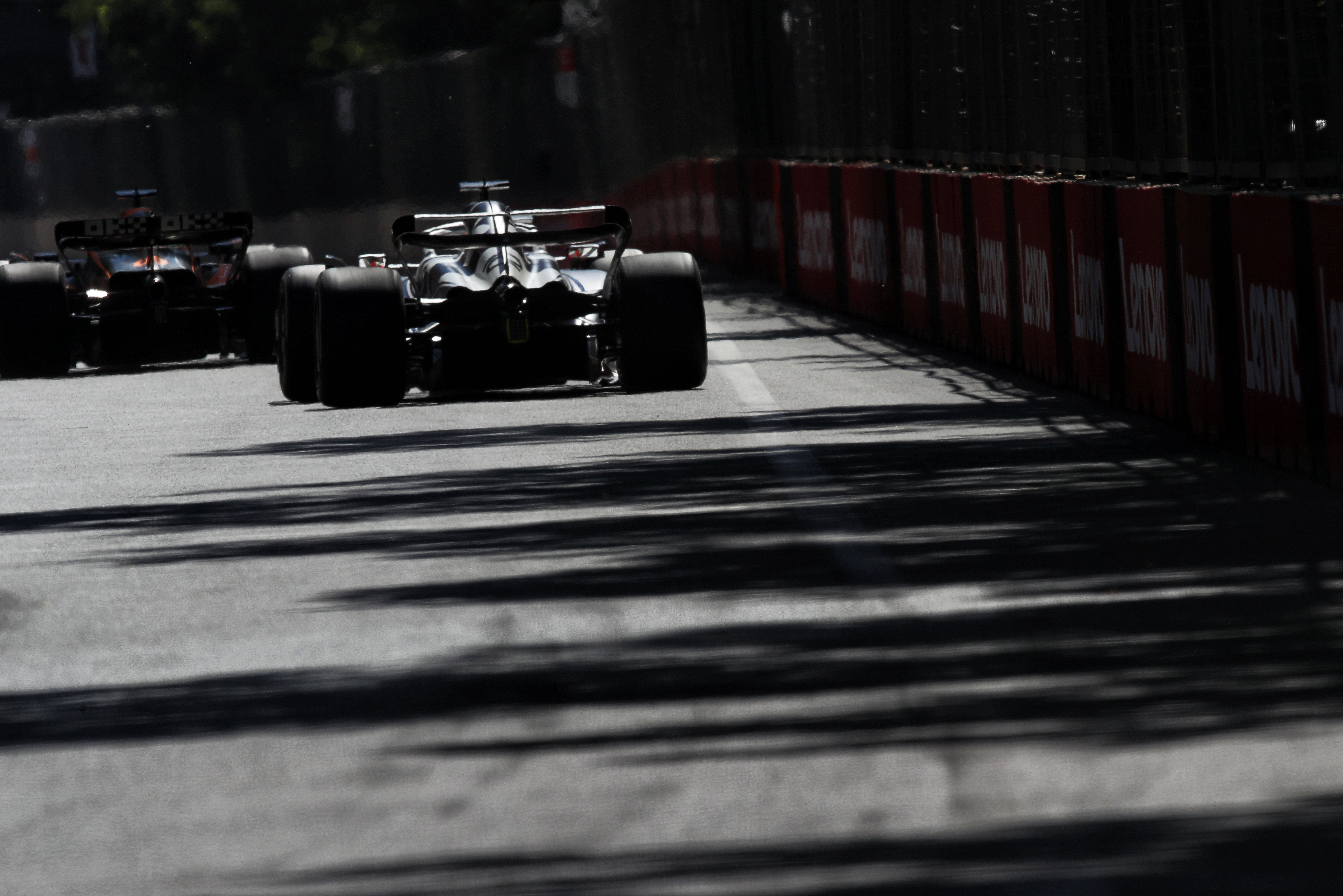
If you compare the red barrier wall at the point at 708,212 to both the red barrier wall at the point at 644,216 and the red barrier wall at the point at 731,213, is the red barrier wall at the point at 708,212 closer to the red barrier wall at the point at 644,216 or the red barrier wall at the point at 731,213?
the red barrier wall at the point at 731,213

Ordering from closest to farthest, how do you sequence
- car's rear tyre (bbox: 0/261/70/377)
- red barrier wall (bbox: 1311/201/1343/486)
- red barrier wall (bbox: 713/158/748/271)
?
red barrier wall (bbox: 1311/201/1343/486), car's rear tyre (bbox: 0/261/70/377), red barrier wall (bbox: 713/158/748/271)

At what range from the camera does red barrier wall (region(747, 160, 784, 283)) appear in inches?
1282

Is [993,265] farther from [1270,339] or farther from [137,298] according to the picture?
[137,298]

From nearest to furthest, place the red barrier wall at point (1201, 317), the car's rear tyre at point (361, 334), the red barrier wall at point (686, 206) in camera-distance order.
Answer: the red barrier wall at point (1201, 317) → the car's rear tyre at point (361, 334) → the red barrier wall at point (686, 206)

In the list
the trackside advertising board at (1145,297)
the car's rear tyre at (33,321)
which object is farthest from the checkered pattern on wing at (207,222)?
the trackside advertising board at (1145,297)

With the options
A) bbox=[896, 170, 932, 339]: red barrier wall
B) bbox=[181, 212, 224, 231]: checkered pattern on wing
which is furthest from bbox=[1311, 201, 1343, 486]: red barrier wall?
bbox=[181, 212, 224, 231]: checkered pattern on wing

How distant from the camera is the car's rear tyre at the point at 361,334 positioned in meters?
16.0

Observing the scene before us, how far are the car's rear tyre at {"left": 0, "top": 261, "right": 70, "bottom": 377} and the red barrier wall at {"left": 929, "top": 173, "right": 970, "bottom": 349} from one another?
689 cm

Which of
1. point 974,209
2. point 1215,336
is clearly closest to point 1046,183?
point 974,209

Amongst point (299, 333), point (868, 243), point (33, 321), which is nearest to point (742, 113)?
point (868, 243)

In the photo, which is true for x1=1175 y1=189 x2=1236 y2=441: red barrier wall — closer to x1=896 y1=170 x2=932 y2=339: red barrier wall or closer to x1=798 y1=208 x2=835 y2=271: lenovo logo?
x1=896 y1=170 x2=932 y2=339: red barrier wall

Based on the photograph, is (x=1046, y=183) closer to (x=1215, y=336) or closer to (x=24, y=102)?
(x=1215, y=336)

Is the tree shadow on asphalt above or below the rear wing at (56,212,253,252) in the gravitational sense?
below

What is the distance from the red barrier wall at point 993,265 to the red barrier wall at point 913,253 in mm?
1801
